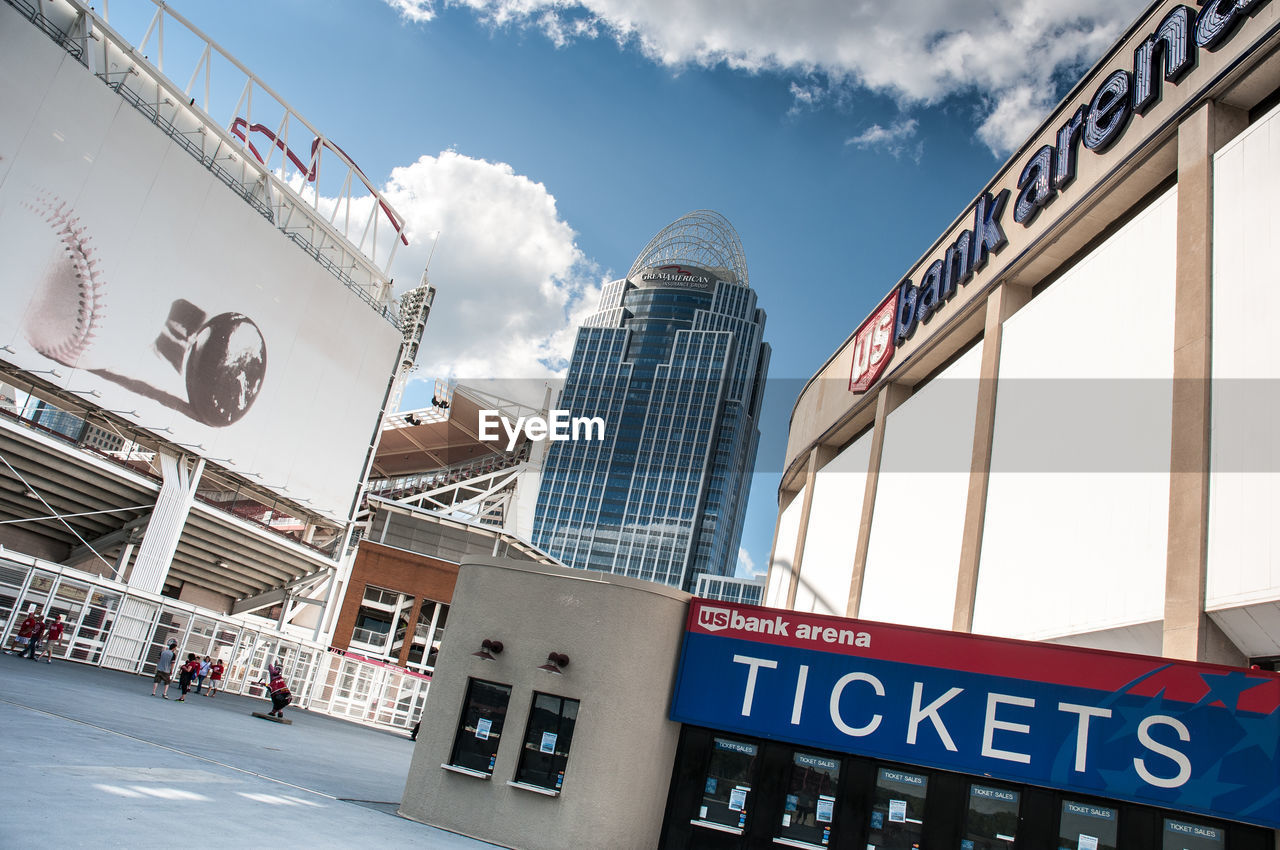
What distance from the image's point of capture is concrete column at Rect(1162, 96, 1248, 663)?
1125cm

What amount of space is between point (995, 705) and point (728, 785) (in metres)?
3.64

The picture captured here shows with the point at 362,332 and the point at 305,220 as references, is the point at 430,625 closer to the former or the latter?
the point at 362,332

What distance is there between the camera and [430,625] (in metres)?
51.9

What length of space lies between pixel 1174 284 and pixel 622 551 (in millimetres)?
153903

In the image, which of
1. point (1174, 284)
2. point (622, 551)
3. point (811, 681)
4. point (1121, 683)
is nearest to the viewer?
point (1121, 683)

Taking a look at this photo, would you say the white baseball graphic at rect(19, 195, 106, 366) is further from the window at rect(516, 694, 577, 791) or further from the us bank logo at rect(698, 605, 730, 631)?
the us bank logo at rect(698, 605, 730, 631)

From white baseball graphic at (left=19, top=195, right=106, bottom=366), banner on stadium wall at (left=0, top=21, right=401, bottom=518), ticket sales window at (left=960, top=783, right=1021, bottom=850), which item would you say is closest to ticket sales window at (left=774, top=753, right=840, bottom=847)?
ticket sales window at (left=960, top=783, right=1021, bottom=850)

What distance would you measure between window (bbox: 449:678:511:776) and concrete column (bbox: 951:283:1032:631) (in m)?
9.59

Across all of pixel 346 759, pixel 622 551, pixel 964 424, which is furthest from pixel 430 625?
pixel 622 551

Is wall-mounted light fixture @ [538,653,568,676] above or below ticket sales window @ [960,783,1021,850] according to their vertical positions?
above

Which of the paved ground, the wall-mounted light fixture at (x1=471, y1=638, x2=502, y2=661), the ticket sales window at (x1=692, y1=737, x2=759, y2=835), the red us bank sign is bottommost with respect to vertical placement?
the paved ground

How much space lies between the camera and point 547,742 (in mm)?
11445

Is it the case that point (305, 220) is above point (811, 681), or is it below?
above

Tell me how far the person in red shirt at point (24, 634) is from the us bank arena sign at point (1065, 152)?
2672cm
